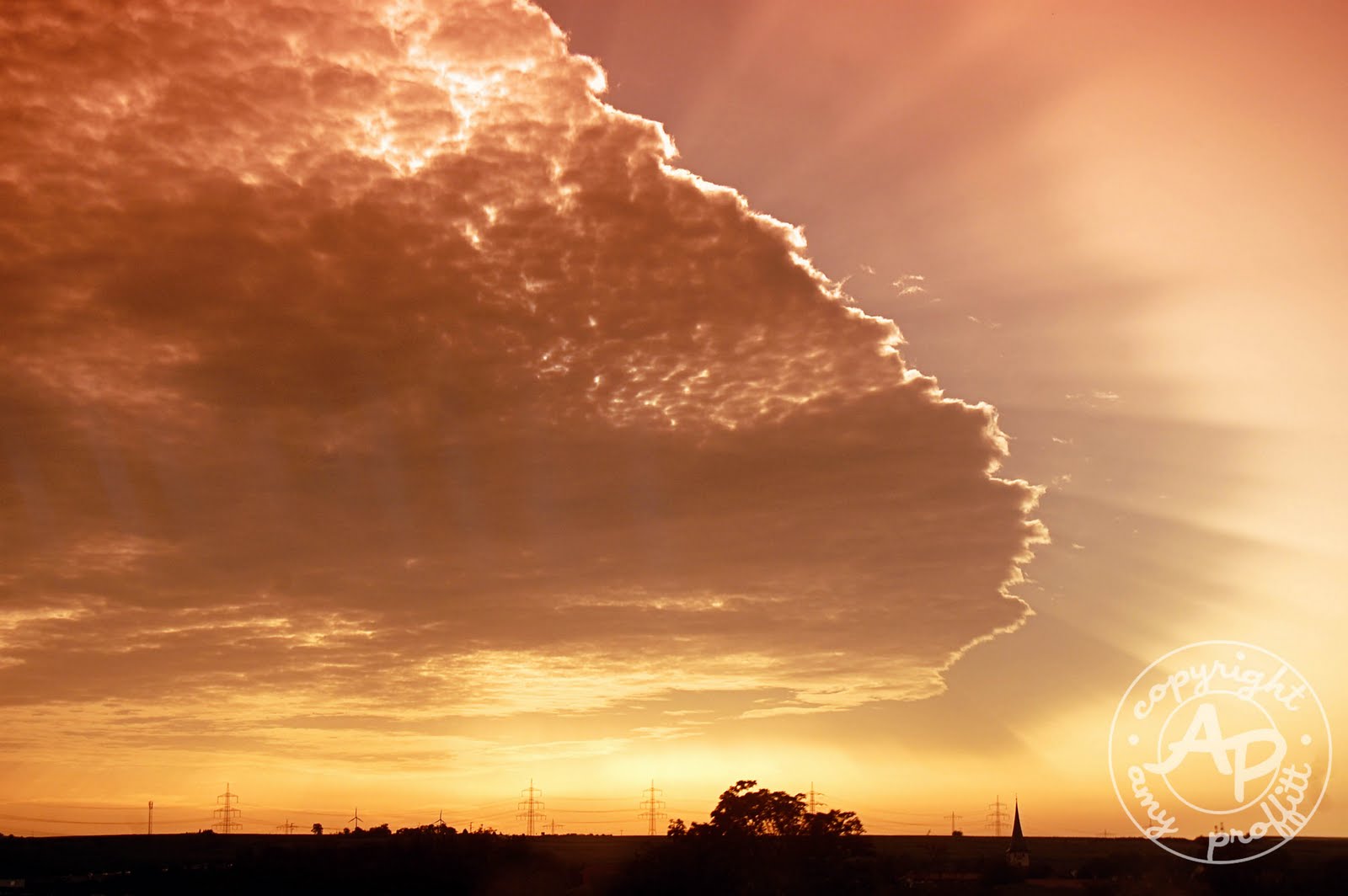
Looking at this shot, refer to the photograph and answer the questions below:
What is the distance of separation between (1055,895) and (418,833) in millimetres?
82742

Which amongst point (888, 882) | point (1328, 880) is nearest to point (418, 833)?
point (888, 882)

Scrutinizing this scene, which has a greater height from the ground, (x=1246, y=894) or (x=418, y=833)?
(x=418, y=833)

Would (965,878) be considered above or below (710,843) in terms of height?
below

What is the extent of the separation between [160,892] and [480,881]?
53313 mm

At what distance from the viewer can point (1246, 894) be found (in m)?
128

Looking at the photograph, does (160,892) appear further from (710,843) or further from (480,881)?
(710,843)

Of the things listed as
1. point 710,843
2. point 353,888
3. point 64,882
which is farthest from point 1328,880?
point 64,882

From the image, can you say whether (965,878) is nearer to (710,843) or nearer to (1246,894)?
(1246,894)

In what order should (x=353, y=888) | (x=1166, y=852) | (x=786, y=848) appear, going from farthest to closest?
(x=1166, y=852) → (x=353, y=888) → (x=786, y=848)

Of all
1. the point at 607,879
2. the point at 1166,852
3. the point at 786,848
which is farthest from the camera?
the point at 1166,852

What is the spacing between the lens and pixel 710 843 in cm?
10431

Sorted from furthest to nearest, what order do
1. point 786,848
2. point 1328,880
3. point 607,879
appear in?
1. point 1328,880
2. point 607,879
3. point 786,848

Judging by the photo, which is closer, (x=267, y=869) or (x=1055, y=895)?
(x=267, y=869)

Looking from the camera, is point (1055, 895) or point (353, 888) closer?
point (353, 888)
